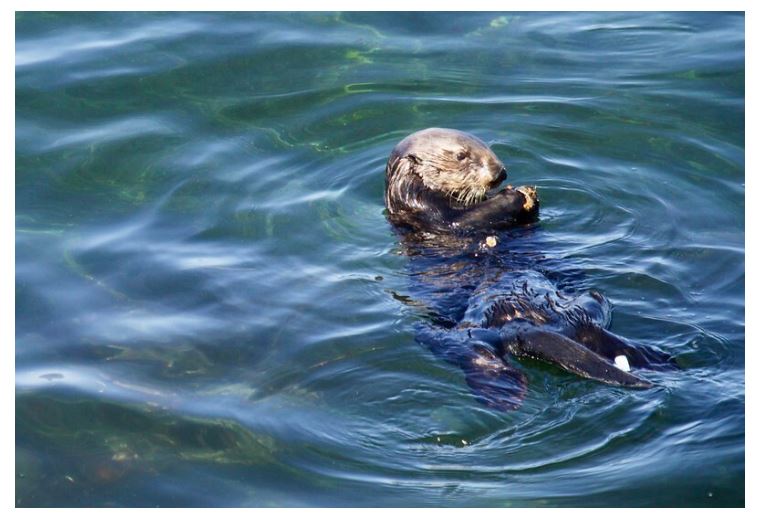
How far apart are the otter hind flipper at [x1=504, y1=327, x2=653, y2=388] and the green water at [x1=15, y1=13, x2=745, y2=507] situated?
0.06 meters

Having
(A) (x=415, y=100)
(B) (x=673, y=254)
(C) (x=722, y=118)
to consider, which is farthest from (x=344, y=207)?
(C) (x=722, y=118)

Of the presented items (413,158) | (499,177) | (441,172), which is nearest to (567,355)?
(499,177)

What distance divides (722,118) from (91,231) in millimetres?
4989

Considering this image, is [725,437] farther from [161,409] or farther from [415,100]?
[415,100]

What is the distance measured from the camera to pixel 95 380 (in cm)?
570

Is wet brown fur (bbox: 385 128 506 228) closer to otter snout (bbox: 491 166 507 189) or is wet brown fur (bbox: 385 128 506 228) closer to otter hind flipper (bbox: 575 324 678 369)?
otter snout (bbox: 491 166 507 189)

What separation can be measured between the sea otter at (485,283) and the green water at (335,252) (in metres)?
0.11

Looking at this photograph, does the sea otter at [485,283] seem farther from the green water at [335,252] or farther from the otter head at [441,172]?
the green water at [335,252]

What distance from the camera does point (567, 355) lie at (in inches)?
199

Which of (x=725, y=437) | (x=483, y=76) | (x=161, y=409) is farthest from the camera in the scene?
(x=483, y=76)

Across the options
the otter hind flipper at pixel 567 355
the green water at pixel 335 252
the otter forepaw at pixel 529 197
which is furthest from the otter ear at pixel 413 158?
the otter hind flipper at pixel 567 355

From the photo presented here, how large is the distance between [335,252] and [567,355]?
224 centimetres

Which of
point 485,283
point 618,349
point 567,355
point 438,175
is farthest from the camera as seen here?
point 438,175

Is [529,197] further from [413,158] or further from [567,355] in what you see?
[567,355]
